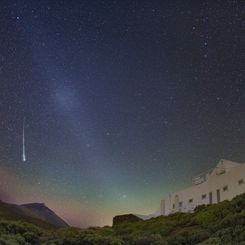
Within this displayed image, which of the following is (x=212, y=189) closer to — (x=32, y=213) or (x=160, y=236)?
(x=32, y=213)

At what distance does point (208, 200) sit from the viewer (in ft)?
104

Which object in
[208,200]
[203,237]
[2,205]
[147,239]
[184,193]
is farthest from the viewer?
[184,193]

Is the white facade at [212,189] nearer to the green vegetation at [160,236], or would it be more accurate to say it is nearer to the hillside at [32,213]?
the hillside at [32,213]

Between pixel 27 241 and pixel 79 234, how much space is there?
6.58 feet

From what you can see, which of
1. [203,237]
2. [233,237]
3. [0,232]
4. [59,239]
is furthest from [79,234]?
[233,237]

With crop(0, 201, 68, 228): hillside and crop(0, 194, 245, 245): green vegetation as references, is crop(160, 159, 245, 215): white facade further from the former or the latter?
crop(0, 194, 245, 245): green vegetation

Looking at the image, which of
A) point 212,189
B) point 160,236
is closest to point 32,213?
point 212,189

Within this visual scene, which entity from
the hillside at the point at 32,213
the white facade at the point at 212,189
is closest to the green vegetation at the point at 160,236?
the white facade at the point at 212,189

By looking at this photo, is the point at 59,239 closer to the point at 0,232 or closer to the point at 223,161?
the point at 0,232

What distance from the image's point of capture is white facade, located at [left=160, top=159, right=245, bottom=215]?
29.3 metres

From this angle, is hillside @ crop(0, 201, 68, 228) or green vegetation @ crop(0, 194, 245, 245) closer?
green vegetation @ crop(0, 194, 245, 245)

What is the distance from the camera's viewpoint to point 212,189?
105 feet

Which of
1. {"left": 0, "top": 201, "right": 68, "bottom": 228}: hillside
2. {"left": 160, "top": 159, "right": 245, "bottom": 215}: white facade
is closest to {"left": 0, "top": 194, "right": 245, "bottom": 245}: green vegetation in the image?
{"left": 160, "top": 159, "right": 245, "bottom": 215}: white facade

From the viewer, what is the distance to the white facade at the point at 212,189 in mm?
29266
